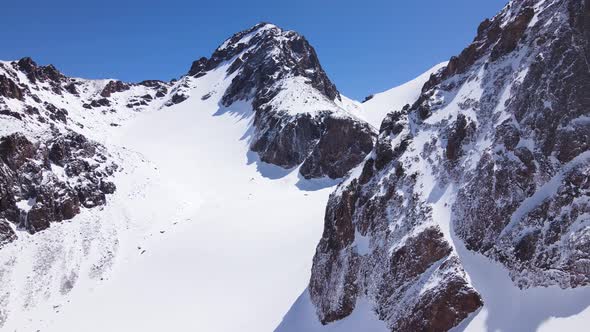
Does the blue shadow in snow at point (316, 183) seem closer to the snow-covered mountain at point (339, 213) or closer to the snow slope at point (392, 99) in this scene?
the snow-covered mountain at point (339, 213)

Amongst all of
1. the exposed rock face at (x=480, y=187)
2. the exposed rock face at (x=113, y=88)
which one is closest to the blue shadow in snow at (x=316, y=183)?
the exposed rock face at (x=480, y=187)

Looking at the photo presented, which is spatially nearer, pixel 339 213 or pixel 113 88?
pixel 339 213

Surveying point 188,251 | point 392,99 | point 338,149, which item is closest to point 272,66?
point 392,99

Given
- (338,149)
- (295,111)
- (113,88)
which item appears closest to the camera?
(338,149)

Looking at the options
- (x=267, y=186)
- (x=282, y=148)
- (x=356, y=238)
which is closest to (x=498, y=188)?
(x=356, y=238)

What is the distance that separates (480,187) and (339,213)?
9606 millimetres

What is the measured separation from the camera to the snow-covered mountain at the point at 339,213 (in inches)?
710

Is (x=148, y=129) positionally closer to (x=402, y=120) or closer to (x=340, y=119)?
(x=340, y=119)

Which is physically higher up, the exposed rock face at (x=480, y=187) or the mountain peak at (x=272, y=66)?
the mountain peak at (x=272, y=66)

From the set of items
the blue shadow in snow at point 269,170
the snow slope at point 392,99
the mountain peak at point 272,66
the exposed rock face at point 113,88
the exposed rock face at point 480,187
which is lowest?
the exposed rock face at point 480,187

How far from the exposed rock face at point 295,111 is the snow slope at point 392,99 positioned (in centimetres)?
811

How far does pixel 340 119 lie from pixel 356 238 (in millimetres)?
36463

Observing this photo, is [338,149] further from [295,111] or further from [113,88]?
[113,88]

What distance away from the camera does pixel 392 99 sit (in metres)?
96.1
